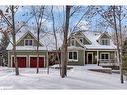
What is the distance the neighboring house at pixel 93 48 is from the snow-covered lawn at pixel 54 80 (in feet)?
2.50

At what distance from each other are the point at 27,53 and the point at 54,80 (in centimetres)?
122

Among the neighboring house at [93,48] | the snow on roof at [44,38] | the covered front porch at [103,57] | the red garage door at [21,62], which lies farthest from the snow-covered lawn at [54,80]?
the covered front porch at [103,57]

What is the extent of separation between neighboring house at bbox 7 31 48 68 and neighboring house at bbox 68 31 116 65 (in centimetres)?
60

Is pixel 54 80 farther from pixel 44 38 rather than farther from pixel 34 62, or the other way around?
pixel 44 38

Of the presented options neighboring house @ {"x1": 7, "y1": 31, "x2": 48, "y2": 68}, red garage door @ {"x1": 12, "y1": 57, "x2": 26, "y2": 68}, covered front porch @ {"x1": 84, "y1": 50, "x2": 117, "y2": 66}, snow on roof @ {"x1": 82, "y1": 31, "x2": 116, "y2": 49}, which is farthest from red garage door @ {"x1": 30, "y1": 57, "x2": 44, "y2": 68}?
covered front porch @ {"x1": 84, "y1": 50, "x2": 117, "y2": 66}

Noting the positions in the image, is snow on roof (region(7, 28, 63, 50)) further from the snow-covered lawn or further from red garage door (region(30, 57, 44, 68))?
the snow-covered lawn

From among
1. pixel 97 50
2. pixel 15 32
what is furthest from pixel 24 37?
pixel 97 50

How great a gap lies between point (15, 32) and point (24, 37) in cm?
35

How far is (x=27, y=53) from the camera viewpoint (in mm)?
7125

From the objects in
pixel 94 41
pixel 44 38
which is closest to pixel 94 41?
pixel 94 41
